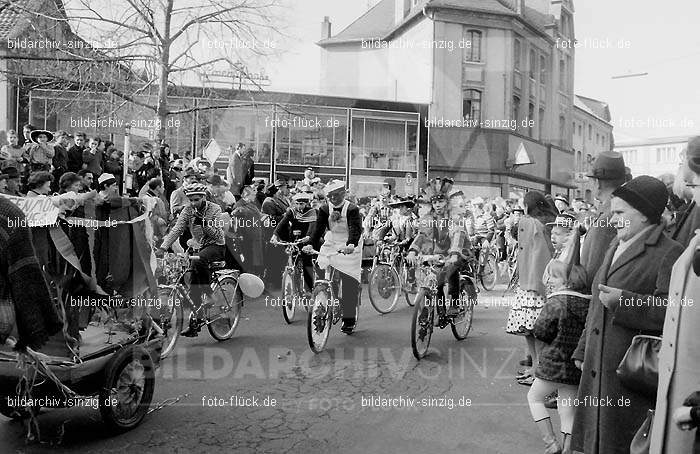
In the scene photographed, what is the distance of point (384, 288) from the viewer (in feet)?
38.5

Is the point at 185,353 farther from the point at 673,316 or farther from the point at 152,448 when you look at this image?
the point at 673,316

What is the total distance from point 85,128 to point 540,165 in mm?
29423

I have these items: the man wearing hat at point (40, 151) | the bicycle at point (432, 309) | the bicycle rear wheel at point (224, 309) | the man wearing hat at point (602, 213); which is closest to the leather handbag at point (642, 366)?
the man wearing hat at point (602, 213)

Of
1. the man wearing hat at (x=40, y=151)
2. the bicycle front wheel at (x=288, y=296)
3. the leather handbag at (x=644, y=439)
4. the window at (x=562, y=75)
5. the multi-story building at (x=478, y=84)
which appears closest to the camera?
the leather handbag at (x=644, y=439)

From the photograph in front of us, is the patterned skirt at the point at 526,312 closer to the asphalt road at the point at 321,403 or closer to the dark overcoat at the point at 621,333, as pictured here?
the asphalt road at the point at 321,403

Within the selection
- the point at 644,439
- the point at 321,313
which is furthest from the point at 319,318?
the point at 644,439

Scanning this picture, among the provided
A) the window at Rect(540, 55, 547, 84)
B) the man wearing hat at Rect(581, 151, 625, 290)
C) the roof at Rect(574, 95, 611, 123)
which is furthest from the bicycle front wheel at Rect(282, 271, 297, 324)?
the roof at Rect(574, 95, 611, 123)

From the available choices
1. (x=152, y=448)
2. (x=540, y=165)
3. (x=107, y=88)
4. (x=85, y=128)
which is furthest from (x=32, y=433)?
(x=540, y=165)

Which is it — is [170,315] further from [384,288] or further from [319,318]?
[384,288]

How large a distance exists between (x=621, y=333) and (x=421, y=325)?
4443 mm

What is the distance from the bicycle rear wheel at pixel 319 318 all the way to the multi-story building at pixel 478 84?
27750mm

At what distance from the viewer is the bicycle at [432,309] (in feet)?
26.4

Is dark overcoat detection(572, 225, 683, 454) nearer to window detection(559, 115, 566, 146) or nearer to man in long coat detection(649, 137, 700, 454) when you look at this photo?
man in long coat detection(649, 137, 700, 454)

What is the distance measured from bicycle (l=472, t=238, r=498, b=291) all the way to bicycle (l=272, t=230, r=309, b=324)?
252 inches
